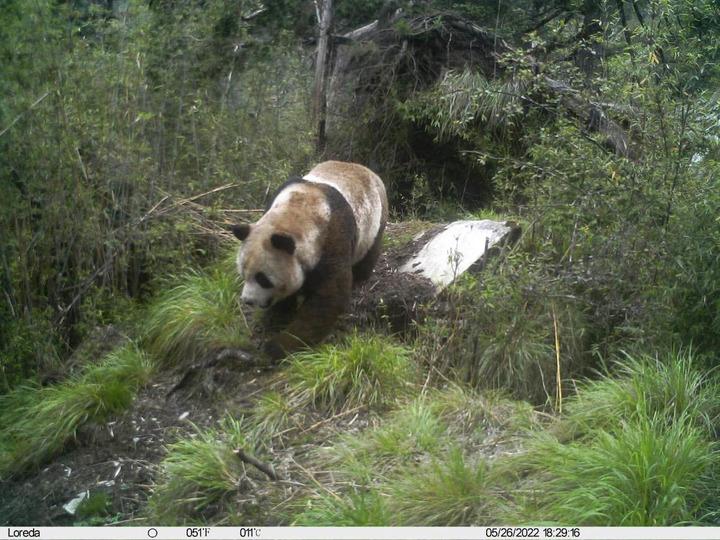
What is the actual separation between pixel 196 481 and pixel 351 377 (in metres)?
1.49

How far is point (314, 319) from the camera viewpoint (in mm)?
7020

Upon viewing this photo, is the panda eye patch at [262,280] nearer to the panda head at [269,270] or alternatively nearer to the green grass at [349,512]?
the panda head at [269,270]

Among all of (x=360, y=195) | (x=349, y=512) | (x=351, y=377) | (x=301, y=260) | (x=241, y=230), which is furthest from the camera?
(x=360, y=195)

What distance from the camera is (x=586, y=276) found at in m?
6.77

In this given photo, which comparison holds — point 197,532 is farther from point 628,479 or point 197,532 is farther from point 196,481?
point 628,479

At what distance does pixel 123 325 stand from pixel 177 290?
1.94 feet

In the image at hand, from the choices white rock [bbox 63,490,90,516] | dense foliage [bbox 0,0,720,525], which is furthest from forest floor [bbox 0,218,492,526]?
dense foliage [bbox 0,0,720,525]

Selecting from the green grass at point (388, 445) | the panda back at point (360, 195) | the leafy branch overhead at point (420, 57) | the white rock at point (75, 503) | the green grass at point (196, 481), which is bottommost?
the white rock at point (75, 503)

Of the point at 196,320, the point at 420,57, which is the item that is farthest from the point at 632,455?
the point at 420,57

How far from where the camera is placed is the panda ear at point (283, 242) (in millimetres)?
6730

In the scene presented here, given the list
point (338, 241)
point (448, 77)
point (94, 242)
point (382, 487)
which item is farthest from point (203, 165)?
point (382, 487)

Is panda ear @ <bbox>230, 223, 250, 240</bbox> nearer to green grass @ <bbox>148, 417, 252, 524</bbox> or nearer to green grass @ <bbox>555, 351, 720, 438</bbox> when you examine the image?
green grass @ <bbox>148, 417, 252, 524</bbox>

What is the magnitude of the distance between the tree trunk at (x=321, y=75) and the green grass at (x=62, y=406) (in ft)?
17.6

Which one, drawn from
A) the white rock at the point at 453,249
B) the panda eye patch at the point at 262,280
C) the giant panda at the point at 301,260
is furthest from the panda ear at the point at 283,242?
the white rock at the point at 453,249
